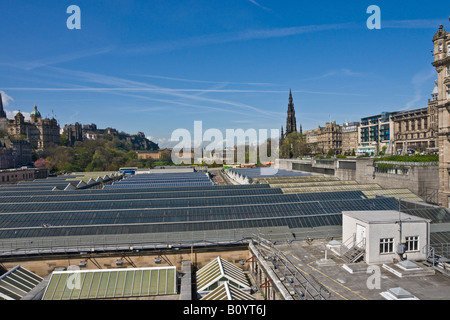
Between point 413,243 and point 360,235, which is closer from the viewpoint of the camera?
point 413,243

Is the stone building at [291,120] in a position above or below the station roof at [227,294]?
above

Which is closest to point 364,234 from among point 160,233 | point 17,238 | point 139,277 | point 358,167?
point 139,277

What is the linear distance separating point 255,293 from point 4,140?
131 meters

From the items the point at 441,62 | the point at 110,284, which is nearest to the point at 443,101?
the point at 441,62

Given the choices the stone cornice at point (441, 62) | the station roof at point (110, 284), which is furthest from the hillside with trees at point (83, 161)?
the stone cornice at point (441, 62)

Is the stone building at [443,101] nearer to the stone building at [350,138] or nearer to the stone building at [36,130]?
the stone building at [350,138]

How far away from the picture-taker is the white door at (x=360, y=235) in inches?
713

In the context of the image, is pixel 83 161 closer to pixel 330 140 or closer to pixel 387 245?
pixel 330 140

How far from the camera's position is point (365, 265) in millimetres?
17156

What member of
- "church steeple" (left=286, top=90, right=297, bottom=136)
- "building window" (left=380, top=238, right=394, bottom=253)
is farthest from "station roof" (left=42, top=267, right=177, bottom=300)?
"church steeple" (left=286, top=90, right=297, bottom=136)

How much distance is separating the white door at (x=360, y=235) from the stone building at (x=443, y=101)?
21.1 m

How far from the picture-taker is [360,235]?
60.4 ft

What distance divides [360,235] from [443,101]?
910 inches

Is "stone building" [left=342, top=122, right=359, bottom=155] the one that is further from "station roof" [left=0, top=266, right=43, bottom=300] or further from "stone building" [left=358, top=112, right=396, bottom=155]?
"station roof" [left=0, top=266, right=43, bottom=300]
